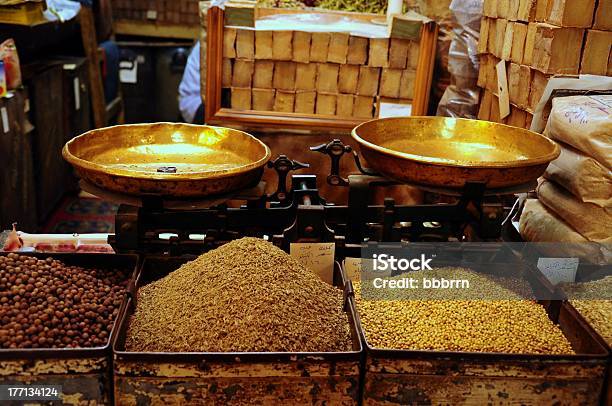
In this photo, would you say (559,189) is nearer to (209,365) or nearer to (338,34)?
(209,365)

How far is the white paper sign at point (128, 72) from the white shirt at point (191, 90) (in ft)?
4.66

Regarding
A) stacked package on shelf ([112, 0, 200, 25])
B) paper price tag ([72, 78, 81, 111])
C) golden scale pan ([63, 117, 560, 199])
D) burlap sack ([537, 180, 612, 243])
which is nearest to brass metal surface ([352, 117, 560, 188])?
golden scale pan ([63, 117, 560, 199])

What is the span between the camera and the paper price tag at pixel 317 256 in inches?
59.7

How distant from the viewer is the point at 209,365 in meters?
1.15

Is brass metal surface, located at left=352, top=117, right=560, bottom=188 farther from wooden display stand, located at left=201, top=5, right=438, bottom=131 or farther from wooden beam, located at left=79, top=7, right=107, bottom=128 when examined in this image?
wooden beam, located at left=79, top=7, right=107, bottom=128

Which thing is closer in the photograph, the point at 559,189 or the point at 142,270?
the point at 142,270

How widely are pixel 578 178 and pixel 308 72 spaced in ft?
4.91

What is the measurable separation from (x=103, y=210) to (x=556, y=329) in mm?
3921

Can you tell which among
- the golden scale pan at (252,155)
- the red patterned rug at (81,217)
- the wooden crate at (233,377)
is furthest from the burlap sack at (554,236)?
the red patterned rug at (81,217)

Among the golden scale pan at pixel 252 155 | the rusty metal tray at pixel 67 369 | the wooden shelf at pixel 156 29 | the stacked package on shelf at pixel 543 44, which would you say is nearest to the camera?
the rusty metal tray at pixel 67 369

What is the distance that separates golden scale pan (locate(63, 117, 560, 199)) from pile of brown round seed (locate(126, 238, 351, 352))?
19 cm

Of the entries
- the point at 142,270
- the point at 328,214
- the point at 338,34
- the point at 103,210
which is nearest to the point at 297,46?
the point at 338,34

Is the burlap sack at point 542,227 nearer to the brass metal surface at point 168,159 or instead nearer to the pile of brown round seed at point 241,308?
the pile of brown round seed at point 241,308

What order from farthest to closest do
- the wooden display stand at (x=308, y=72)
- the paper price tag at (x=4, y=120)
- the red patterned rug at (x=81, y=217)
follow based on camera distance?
1. the red patterned rug at (x=81, y=217)
2. the paper price tag at (x=4, y=120)
3. the wooden display stand at (x=308, y=72)
